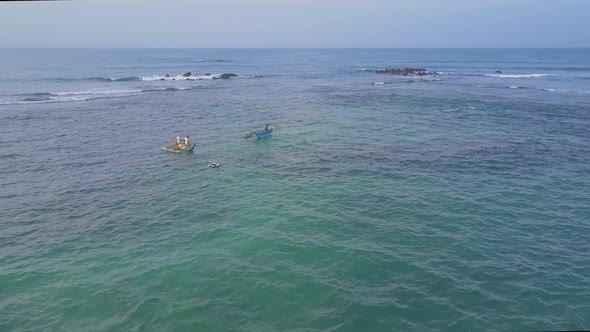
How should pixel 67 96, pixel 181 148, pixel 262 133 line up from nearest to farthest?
pixel 181 148 < pixel 262 133 < pixel 67 96

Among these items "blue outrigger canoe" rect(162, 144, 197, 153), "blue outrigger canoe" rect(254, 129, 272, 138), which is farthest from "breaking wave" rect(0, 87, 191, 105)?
"blue outrigger canoe" rect(254, 129, 272, 138)

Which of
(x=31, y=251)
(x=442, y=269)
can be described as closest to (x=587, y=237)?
(x=442, y=269)

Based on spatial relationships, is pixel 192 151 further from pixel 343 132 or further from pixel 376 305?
pixel 376 305

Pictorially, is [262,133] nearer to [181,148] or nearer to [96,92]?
[181,148]

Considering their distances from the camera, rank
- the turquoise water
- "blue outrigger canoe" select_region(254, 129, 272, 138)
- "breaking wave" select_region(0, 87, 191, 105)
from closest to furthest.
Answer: the turquoise water → "blue outrigger canoe" select_region(254, 129, 272, 138) → "breaking wave" select_region(0, 87, 191, 105)

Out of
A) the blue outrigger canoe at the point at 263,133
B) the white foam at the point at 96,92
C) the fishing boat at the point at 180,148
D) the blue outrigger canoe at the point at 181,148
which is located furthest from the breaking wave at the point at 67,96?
the blue outrigger canoe at the point at 263,133

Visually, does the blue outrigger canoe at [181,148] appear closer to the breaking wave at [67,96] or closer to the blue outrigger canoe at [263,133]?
the blue outrigger canoe at [263,133]

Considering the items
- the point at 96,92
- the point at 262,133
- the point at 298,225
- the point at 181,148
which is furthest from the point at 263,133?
the point at 96,92

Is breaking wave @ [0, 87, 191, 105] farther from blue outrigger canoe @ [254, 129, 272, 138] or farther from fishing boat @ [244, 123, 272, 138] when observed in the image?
blue outrigger canoe @ [254, 129, 272, 138]
